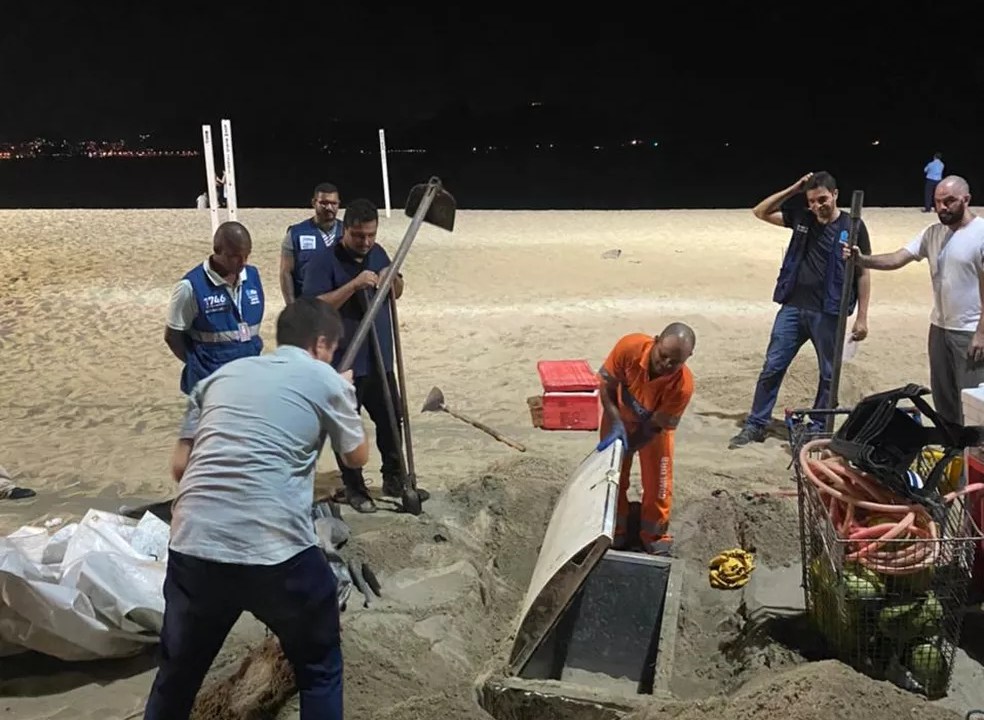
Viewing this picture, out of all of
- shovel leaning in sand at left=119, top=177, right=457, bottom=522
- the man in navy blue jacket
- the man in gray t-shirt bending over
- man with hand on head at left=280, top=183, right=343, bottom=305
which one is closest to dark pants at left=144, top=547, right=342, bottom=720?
the man in gray t-shirt bending over

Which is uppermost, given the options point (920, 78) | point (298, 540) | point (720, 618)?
point (920, 78)

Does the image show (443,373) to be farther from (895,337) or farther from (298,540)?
(298,540)

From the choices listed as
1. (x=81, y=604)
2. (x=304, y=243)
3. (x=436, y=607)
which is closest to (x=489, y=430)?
(x=304, y=243)

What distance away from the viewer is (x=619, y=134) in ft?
268

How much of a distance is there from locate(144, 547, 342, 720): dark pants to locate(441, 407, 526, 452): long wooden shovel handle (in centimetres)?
360

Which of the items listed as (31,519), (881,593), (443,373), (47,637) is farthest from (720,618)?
(443,373)

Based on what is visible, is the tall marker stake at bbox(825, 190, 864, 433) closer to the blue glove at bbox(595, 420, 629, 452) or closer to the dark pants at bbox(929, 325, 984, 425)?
the dark pants at bbox(929, 325, 984, 425)

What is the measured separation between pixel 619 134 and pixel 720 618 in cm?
8138

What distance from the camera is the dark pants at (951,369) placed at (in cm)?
495

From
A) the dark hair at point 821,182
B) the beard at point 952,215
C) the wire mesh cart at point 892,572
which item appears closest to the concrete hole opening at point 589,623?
the wire mesh cart at point 892,572

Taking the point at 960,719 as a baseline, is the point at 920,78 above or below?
above

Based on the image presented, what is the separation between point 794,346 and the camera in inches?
239

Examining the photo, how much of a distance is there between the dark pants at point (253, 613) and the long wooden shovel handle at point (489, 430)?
3599 mm

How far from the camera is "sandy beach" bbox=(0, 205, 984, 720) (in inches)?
143
